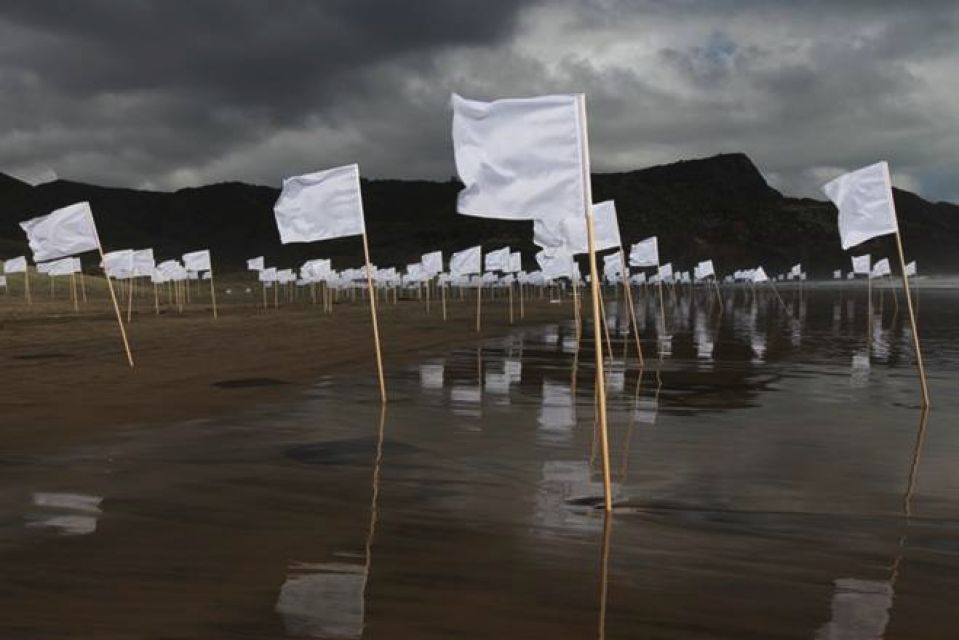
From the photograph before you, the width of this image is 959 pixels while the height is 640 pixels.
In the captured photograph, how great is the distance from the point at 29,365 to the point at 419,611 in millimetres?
17302

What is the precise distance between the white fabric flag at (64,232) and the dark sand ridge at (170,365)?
96.7 inches

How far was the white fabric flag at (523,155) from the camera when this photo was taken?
7578 mm

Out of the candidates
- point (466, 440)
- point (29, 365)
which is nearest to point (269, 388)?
point (466, 440)

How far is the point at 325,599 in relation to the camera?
533 cm

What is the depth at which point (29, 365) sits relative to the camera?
19844mm

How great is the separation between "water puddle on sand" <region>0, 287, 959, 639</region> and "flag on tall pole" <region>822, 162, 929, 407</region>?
2.51 metres

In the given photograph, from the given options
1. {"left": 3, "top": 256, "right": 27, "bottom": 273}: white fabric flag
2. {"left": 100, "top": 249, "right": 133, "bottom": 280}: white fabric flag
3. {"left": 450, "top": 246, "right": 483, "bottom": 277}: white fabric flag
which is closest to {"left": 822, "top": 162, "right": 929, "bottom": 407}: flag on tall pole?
{"left": 450, "top": 246, "right": 483, "bottom": 277}: white fabric flag

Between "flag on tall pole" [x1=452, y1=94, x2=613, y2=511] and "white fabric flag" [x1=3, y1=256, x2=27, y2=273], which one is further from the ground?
"white fabric flag" [x1=3, y1=256, x2=27, y2=273]

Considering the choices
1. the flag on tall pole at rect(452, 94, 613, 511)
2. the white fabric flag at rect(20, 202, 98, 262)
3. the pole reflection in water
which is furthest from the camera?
the white fabric flag at rect(20, 202, 98, 262)

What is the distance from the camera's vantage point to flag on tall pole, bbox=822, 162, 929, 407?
13.6m

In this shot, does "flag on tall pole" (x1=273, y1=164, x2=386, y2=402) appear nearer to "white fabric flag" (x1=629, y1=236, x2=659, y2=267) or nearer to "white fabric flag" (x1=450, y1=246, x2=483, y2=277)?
"white fabric flag" (x1=629, y1=236, x2=659, y2=267)

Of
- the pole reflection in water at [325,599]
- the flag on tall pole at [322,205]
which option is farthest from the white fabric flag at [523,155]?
the flag on tall pole at [322,205]

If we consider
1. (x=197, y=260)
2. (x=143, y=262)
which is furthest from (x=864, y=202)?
(x=143, y=262)

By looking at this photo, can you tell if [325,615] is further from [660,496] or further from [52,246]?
[52,246]
